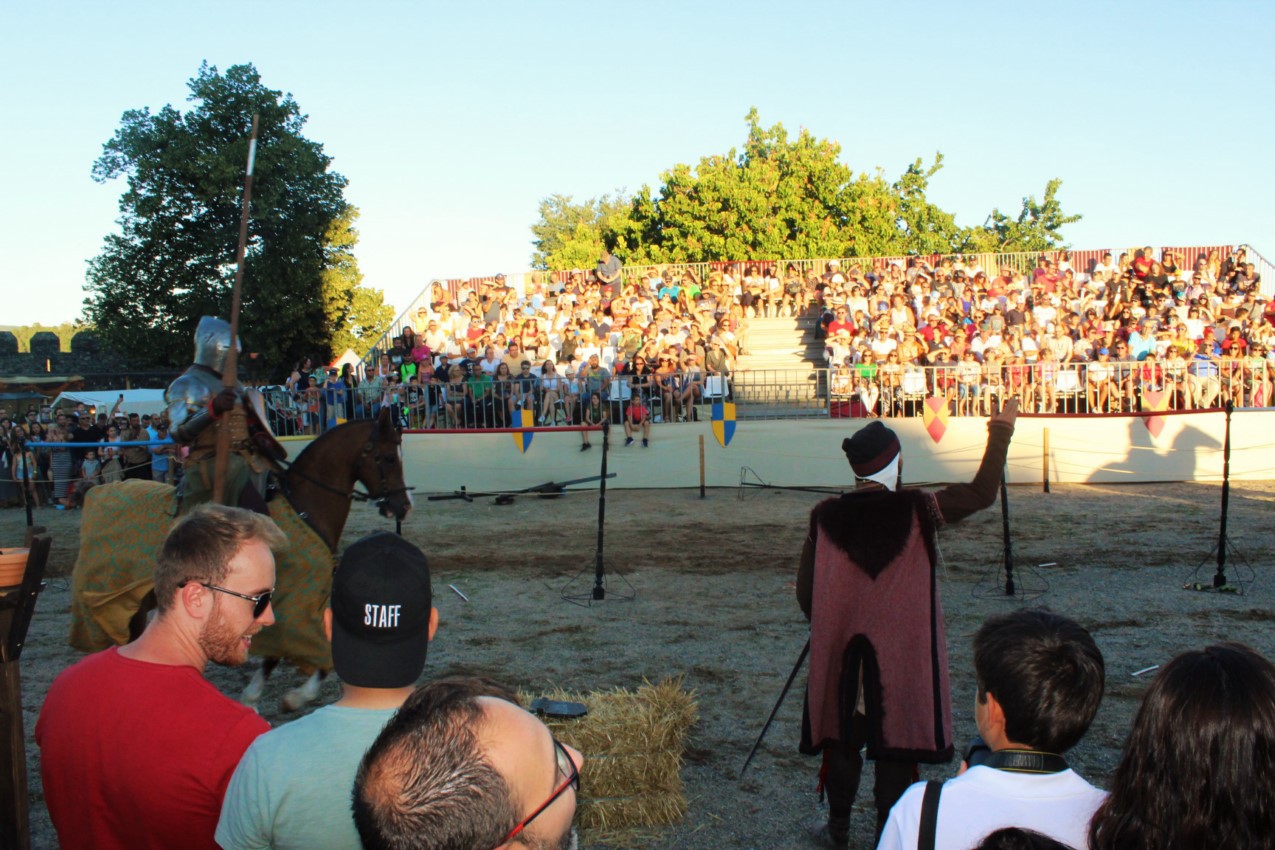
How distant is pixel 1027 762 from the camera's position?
2.08m

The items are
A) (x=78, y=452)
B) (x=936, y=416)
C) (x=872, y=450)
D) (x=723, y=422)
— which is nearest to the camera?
(x=872, y=450)

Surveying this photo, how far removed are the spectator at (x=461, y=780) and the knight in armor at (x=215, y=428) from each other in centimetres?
483

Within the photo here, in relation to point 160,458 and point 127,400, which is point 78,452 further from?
point 127,400

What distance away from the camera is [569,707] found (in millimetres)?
5266

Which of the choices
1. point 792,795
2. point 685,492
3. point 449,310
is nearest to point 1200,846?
point 792,795

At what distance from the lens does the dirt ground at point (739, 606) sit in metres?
5.10

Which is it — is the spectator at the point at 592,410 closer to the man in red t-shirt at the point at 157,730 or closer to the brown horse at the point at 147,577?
the brown horse at the point at 147,577

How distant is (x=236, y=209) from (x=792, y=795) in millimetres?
28687

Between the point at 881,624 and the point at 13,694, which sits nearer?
the point at 13,694

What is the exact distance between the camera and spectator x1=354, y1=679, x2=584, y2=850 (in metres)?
1.18

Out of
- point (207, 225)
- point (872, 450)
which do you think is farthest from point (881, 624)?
point (207, 225)

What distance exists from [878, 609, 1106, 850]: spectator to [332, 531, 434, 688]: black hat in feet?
3.47

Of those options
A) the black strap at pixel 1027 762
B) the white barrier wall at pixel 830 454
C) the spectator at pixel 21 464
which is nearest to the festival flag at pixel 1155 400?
the white barrier wall at pixel 830 454

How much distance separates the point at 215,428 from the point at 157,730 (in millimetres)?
4228
